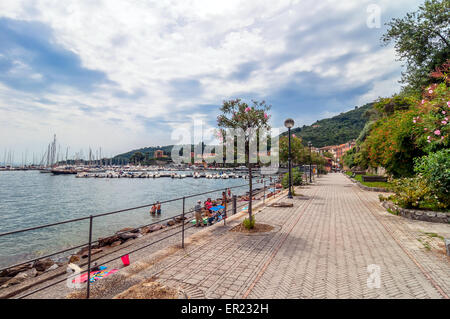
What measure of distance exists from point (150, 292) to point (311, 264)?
3020 mm

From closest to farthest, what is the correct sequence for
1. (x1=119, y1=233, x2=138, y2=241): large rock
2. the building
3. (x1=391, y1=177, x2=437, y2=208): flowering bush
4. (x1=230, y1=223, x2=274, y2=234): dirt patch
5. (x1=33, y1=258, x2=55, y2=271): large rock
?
(x1=230, y1=223, x2=274, y2=234): dirt patch < (x1=391, y1=177, x2=437, y2=208): flowering bush < (x1=33, y1=258, x2=55, y2=271): large rock < (x1=119, y1=233, x2=138, y2=241): large rock < the building

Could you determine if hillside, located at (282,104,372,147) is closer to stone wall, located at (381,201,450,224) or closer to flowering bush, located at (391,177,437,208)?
flowering bush, located at (391,177,437,208)

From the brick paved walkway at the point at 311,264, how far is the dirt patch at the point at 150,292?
220 millimetres

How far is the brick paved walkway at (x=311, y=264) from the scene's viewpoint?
3.72 meters

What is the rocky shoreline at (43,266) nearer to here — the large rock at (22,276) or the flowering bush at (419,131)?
the large rock at (22,276)

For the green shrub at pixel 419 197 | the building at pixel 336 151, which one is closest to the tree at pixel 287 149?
the green shrub at pixel 419 197

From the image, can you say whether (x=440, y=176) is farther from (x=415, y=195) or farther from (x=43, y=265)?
(x=43, y=265)

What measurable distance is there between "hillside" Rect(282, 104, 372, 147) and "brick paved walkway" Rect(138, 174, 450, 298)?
133580mm

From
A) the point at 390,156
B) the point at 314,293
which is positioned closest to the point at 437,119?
the point at 390,156

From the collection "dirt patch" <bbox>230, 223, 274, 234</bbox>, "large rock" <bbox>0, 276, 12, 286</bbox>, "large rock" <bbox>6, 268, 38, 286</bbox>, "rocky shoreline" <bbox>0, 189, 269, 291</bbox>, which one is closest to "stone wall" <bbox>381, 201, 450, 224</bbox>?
"dirt patch" <bbox>230, 223, 274, 234</bbox>

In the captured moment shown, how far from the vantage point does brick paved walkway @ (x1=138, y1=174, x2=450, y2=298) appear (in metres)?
3.72

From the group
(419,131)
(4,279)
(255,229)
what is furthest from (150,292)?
(419,131)
